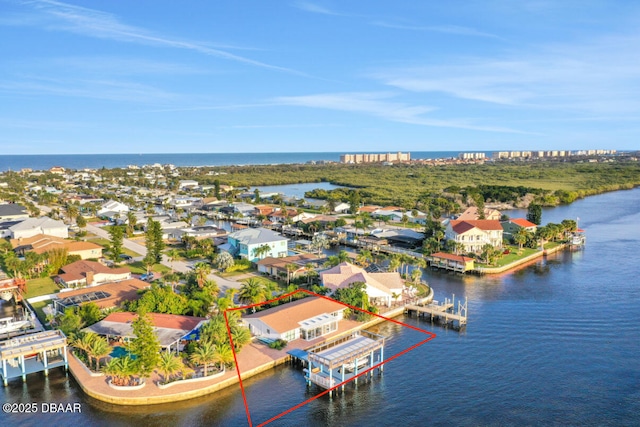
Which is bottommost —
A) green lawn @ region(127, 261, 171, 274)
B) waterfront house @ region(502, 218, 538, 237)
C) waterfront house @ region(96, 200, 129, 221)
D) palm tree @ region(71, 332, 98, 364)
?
green lawn @ region(127, 261, 171, 274)

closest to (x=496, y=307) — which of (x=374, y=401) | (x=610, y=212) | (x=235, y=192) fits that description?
(x=374, y=401)

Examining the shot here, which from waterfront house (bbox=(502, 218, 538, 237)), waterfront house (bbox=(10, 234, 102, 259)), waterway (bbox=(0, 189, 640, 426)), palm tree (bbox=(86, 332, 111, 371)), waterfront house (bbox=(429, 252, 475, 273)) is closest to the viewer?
waterway (bbox=(0, 189, 640, 426))

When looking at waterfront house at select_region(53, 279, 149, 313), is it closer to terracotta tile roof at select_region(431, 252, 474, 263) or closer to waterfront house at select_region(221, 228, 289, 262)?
waterfront house at select_region(221, 228, 289, 262)

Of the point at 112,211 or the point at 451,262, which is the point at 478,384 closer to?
the point at 451,262

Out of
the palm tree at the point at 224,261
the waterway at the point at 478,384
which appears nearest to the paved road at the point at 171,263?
the palm tree at the point at 224,261

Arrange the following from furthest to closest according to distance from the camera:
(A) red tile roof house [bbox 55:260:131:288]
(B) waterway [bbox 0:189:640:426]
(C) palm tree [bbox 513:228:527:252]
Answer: (C) palm tree [bbox 513:228:527:252], (A) red tile roof house [bbox 55:260:131:288], (B) waterway [bbox 0:189:640:426]

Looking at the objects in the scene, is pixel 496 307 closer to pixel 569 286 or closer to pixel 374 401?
pixel 569 286

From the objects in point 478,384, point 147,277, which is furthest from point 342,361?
point 147,277

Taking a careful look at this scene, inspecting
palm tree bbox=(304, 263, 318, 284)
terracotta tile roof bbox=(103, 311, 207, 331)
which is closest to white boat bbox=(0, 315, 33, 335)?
terracotta tile roof bbox=(103, 311, 207, 331)
